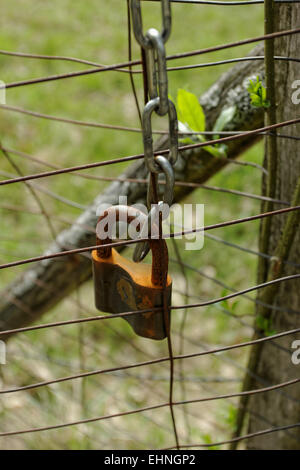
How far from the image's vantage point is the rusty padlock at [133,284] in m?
0.72

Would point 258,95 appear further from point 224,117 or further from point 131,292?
point 131,292

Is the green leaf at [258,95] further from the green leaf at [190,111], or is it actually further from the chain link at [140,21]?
the chain link at [140,21]

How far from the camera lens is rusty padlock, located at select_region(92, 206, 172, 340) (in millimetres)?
725

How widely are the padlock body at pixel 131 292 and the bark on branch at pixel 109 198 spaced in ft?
1.15

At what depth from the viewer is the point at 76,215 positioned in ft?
8.35

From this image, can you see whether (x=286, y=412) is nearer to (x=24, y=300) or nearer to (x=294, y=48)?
(x=24, y=300)

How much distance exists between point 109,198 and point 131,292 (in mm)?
406

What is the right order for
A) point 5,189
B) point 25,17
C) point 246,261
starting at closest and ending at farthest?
point 246,261, point 5,189, point 25,17

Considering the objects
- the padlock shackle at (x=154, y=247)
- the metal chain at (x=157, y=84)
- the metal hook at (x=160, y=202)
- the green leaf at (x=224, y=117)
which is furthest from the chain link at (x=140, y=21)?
the green leaf at (x=224, y=117)

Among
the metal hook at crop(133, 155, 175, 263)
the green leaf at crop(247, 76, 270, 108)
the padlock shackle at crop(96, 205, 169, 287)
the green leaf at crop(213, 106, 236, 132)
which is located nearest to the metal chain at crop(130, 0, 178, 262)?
the metal hook at crop(133, 155, 175, 263)

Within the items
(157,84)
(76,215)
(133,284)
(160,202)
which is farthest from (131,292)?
(76,215)
